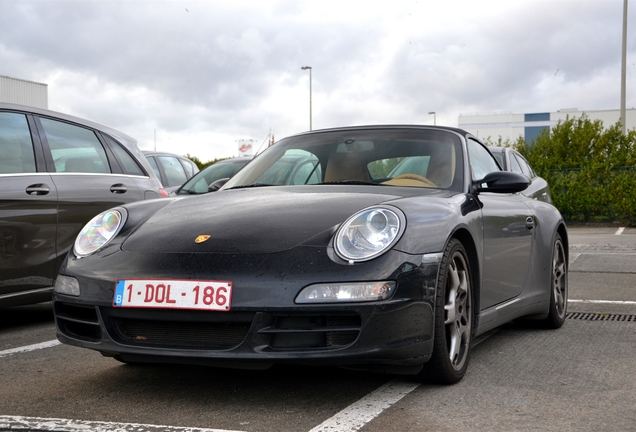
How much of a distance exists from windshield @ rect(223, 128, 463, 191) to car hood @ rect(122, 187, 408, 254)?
45 cm

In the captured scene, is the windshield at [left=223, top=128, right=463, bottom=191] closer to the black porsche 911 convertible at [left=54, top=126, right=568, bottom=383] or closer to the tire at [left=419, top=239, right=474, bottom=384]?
the black porsche 911 convertible at [left=54, top=126, right=568, bottom=383]

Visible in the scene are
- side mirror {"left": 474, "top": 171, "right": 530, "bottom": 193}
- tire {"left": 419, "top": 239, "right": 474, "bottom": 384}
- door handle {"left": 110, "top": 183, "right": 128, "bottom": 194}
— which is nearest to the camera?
tire {"left": 419, "top": 239, "right": 474, "bottom": 384}

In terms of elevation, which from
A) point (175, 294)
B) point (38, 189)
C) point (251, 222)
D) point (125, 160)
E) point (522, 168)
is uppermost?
point (125, 160)

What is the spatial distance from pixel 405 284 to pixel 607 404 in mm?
1006

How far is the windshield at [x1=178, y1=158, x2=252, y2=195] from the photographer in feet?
36.4

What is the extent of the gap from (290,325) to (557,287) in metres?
3.12

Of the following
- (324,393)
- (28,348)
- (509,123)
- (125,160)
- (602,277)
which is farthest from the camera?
(509,123)

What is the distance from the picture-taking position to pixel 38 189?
5.63m

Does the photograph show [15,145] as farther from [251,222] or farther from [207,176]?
[207,176]

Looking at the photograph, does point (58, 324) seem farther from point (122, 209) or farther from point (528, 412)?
point (528, 412)


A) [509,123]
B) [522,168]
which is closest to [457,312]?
[522,168]

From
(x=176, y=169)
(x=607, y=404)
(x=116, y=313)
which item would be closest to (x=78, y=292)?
(x=116, y=313)

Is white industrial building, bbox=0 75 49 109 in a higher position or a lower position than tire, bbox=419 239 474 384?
higher

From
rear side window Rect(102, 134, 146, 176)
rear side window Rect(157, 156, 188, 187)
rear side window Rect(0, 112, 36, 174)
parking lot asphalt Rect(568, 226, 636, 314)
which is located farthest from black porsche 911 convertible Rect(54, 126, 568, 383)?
rear side window Rect(157, 156, 188, 187)
